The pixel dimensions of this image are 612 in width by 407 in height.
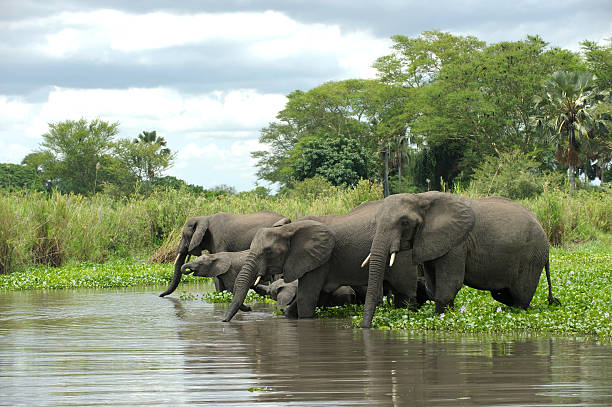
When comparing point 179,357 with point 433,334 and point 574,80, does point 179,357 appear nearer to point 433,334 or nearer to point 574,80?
point 433,334

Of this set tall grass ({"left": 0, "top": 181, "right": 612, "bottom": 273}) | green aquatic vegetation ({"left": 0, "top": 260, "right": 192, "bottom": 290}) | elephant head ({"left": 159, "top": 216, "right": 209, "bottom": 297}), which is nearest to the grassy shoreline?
green aquatic vegetation ({"left": 0, "top": 260, "right": 192, "bottom": 290})

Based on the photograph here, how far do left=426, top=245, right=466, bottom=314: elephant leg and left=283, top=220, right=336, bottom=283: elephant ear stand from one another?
69.3 inches

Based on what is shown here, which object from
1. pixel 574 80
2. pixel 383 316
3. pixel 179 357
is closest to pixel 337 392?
pixel 179 357

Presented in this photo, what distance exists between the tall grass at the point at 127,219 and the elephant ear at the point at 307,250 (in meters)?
11.1

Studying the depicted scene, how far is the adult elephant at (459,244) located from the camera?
10172 millimetres

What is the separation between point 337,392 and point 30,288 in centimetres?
1347

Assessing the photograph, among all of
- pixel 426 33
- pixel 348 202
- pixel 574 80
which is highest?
pixel 426 33

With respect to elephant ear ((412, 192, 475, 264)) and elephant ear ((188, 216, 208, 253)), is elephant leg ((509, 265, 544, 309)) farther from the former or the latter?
elephant ear ((188, 216, 208, 253))

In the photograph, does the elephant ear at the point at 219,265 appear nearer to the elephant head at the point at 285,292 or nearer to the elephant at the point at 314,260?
the elephant head at the point at 285,292

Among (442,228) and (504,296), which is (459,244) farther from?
(504,296)

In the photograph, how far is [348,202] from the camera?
25.9m

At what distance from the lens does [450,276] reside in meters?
10.3

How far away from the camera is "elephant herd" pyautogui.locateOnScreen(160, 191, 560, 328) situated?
10.2m

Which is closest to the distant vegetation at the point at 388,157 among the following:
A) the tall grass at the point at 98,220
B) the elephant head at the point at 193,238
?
the tall grass at the point at 98,220
